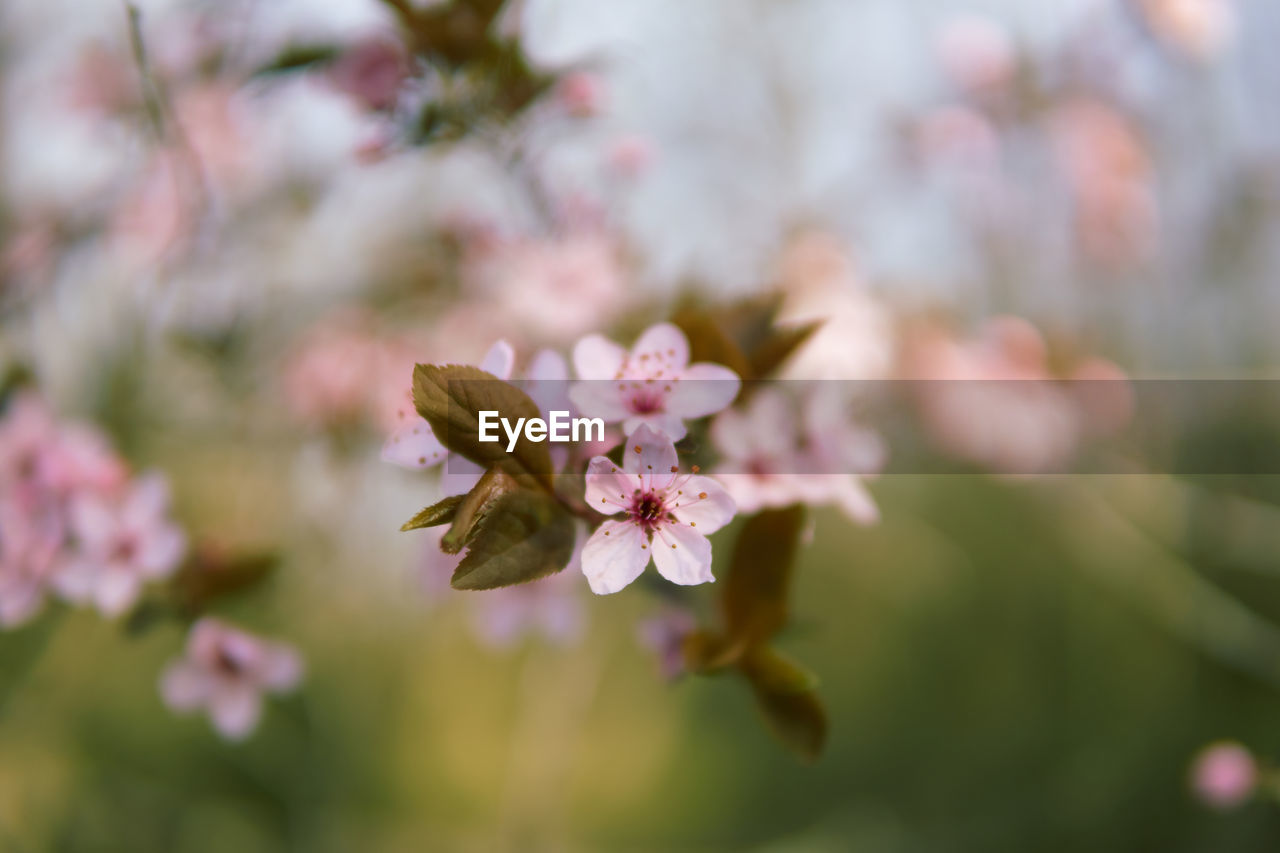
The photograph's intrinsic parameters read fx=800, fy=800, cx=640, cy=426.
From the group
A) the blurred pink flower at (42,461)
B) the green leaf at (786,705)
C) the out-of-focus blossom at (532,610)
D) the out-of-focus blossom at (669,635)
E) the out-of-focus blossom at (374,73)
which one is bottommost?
the out-of-focus blossom at (532,610)

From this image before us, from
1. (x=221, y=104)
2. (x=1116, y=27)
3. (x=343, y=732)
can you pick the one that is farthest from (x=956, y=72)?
(x=343, y=732)

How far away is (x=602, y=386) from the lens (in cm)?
29

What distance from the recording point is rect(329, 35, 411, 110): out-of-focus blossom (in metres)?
0.47

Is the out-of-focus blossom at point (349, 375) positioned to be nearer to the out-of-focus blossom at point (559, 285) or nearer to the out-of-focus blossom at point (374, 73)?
the out-of-focus blossom at point (559, 285)

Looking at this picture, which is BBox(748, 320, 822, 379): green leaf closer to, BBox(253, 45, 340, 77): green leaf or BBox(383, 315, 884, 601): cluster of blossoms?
BBox(383, 315, 884, 601): cluster of blossoms

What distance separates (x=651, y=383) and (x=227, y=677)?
0.35 meters

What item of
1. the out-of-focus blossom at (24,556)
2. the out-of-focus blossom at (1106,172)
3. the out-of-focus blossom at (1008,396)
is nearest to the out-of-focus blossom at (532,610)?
the out-of-focus blossom at (24,556)

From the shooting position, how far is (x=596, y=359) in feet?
0.98

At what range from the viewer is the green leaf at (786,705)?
0.32 m

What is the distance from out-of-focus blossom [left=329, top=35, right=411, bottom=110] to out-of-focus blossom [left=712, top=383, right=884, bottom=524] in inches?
11.4

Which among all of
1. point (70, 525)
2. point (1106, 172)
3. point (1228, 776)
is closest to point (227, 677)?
point (70, 525)

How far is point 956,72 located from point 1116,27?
0.17 m

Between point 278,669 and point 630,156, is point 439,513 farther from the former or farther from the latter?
point 630,156

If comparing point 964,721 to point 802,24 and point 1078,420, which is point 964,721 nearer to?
point 1078,420
